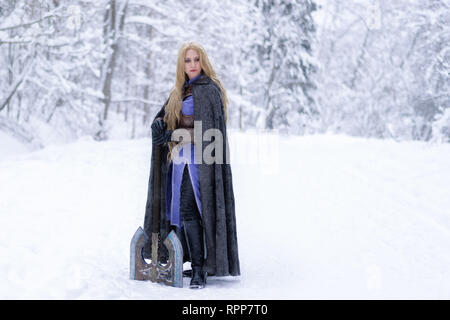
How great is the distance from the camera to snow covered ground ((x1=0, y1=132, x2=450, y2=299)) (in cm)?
407

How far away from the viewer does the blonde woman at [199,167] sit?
426cm

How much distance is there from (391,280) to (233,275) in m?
1.46

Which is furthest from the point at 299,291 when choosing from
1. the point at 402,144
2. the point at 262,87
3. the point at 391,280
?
the point at 262,87

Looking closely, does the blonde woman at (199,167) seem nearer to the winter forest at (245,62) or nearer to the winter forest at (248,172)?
the winter forest at (248,172)

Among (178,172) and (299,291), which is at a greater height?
(178,172)

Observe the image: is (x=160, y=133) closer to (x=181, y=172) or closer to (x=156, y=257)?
(x=181, y=172)

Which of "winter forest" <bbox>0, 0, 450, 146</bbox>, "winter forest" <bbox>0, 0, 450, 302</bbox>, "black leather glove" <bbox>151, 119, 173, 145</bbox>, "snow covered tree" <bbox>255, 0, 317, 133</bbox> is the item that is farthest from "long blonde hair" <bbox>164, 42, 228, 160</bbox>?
"snow covered tree" <bbox>255, 0, 317, 133</bbox>

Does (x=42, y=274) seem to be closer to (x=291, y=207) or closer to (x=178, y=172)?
(x=178, y=172)

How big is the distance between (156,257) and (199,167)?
0.85 meters

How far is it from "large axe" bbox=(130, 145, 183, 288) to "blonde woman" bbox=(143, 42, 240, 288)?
10 cm

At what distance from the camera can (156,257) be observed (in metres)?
4.16

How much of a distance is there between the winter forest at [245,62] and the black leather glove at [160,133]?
219 inches

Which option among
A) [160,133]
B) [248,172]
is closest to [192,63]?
[160,133]
